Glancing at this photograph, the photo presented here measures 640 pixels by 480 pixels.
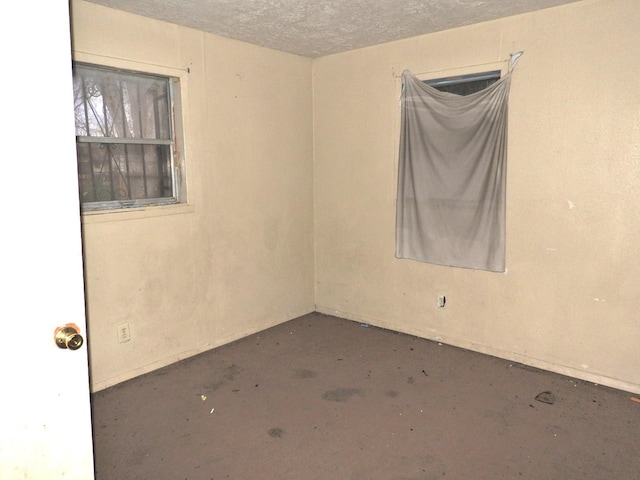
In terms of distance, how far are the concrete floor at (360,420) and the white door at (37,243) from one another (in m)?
1.18

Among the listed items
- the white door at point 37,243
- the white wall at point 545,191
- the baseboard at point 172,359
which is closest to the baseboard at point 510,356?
the white wall at point 545,191

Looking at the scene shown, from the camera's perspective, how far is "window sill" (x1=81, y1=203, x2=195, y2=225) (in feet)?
10.0

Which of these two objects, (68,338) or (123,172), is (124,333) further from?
(68,338)

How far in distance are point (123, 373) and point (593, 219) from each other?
3.33m

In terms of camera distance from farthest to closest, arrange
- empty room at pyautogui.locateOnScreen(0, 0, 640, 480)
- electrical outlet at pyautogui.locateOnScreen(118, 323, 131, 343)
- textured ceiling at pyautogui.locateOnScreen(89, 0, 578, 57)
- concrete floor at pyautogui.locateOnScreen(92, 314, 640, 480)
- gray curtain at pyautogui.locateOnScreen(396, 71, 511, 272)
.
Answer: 1. gray curtain at pyautogui.locateOnScreen(396, 71, 511, 272)
2. electrical outlet at pyautogui.locateOnScreen(118, 323, 131, 343)
3. textured ceiling at pyautogui.locateOnScreen(89, 0, 578, 57)
4. empty room at pyautogui.locateOnScreen(0, 0, 640, 480)
5. concrete floor at pyautogui.locateOnScreen(92, 314, 640, 480)

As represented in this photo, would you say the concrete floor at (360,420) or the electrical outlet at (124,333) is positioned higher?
the electrical outlet at (124,333)

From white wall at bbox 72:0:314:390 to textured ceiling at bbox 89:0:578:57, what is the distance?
0.67ft

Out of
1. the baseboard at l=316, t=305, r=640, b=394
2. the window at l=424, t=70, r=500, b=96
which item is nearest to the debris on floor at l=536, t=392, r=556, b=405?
the baseboard at l=316, t=305, r=640, b=394

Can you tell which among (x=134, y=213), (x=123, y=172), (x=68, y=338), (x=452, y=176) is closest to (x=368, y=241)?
(x=452, y=176)

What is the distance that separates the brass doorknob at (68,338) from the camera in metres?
1.29

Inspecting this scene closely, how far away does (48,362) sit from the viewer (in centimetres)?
130

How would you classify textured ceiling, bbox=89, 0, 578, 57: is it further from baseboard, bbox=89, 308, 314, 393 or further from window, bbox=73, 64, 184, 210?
baseboard, bbox=89, 308, 314, 393

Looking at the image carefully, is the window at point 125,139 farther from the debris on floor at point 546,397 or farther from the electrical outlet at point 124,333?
the debris on floor at point 546,397

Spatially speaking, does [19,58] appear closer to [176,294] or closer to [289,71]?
[176,294]
